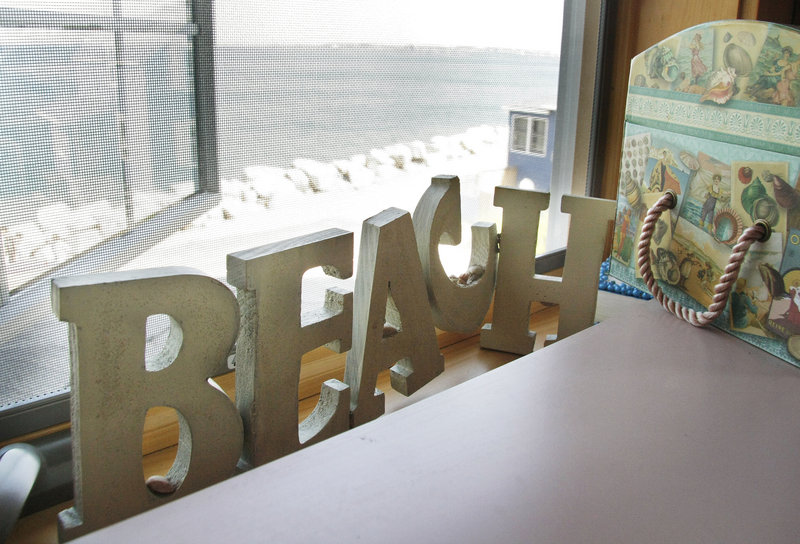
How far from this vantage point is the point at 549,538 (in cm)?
45

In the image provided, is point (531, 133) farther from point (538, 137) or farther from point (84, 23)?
point (84, 23)

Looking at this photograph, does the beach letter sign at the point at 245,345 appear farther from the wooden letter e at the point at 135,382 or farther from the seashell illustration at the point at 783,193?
the seashell illustration at the point at 783,193

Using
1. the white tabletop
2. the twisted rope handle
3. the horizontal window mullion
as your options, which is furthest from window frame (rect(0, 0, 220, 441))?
the twisted rope handle

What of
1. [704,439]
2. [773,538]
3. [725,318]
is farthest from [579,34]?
[773,538]

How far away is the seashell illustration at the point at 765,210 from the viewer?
0.68m

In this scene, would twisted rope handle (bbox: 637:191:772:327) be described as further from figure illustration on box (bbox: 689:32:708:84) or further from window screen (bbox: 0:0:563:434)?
window screen (bbox: 0:0:563:434)

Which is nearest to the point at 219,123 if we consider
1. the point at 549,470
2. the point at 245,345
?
the point at 245,345

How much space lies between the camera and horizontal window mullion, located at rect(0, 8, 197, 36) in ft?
1.89

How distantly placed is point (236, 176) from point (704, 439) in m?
0.49

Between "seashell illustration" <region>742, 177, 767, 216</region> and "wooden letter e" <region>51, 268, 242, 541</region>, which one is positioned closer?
"wooden letter e" <region>51, 268, 242, 541</region>

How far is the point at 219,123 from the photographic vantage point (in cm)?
72

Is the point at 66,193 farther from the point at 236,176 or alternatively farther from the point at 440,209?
the point at 440,209

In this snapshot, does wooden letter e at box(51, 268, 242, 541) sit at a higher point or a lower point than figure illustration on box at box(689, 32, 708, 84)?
lower

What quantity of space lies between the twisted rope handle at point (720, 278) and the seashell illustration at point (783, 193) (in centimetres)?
3
